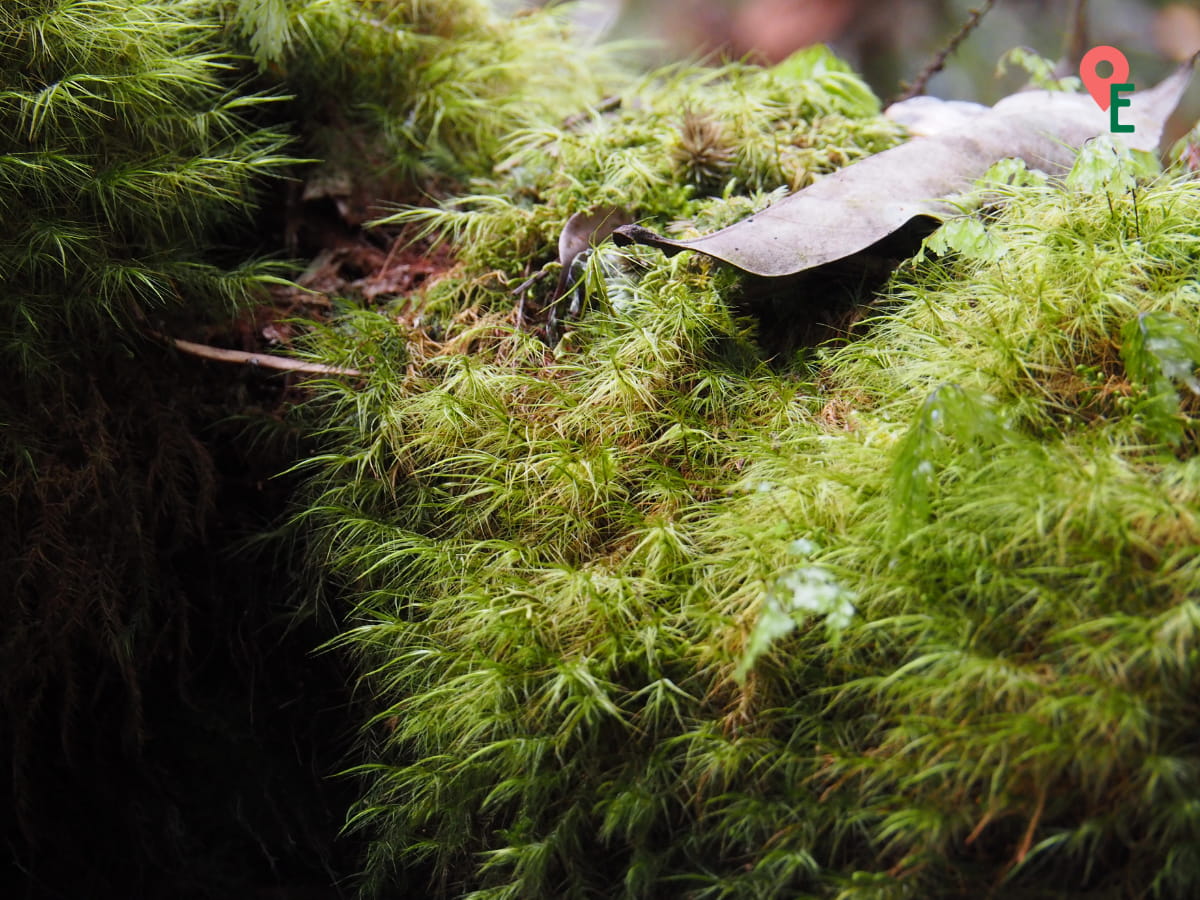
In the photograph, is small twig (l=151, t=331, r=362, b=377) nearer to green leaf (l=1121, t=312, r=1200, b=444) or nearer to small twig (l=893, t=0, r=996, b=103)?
green leaf (l=1121, t=312, r=1200, b=444)

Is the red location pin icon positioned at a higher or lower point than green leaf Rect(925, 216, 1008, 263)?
higher

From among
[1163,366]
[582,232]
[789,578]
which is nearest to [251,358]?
[582,232]

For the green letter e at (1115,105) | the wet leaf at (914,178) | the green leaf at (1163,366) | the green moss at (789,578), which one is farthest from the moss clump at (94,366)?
the green letter e at (1115,105)

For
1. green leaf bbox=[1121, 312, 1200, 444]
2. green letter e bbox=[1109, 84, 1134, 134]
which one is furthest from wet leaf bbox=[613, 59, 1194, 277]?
green leaf bbox=[1121, 312, 1200, 444]

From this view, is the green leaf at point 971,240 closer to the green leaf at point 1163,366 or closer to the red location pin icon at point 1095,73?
the green leaf at point 1163,366

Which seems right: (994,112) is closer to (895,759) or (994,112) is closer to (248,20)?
(895,759)

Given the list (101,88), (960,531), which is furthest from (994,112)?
(101,88)
